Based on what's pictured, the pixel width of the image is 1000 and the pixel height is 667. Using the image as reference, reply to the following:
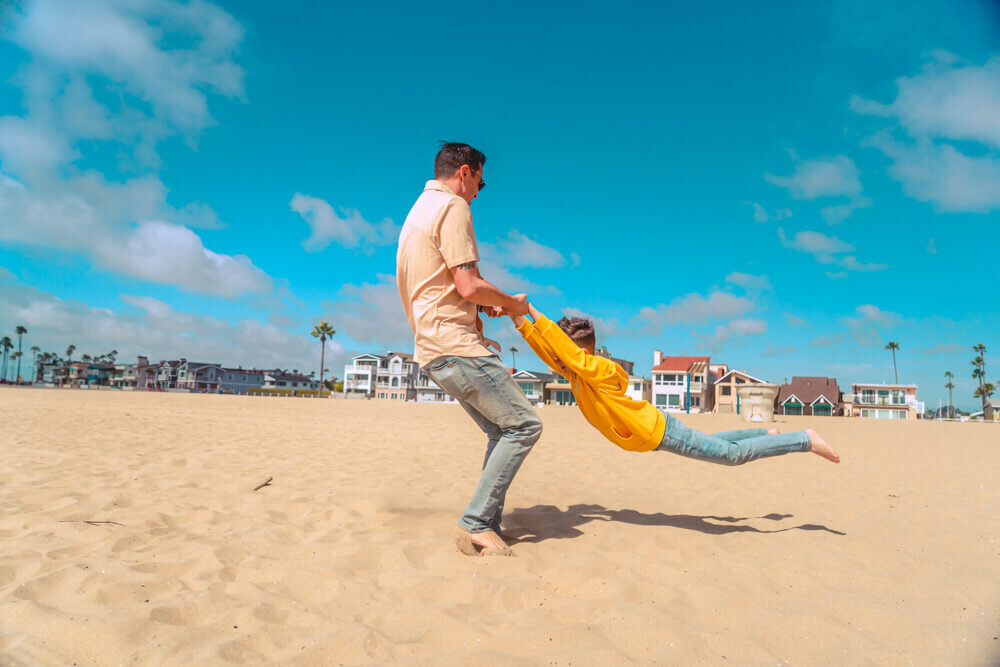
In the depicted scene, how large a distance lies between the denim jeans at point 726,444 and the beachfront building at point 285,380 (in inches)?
4343

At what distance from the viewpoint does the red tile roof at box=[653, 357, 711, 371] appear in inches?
2366

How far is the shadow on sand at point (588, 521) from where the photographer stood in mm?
3461

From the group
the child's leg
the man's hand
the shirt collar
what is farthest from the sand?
the shirt collar

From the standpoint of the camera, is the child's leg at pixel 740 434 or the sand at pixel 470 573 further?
the child's leg at pixel 740 434

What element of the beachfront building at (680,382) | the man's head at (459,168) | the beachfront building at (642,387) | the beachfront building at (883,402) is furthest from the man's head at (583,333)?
the beachfront building at (883,402)

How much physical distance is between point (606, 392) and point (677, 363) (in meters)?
61.3

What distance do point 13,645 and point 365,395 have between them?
87011mm

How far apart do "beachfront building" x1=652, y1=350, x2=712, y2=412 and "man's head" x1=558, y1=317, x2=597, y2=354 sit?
57.6 m

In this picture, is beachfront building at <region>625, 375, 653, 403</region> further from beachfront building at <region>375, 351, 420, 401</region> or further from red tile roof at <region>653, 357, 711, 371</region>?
beachfront building at <region>375, 351, 420, 401</region>

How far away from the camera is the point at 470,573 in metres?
2.59

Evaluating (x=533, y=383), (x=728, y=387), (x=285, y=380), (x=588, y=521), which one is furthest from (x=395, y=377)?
(x=588, y=521)

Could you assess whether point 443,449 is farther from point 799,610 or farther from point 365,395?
point 365,395

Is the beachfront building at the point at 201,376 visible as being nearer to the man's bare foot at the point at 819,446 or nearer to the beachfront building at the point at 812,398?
the beachfront building at the point at 812,398

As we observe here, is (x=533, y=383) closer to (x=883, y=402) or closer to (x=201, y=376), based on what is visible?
(x=883, y=402)
